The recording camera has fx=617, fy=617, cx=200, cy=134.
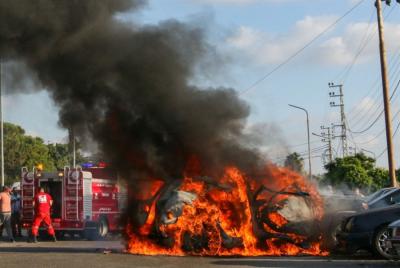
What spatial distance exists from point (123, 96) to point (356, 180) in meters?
29.2

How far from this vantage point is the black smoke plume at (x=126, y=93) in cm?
1288

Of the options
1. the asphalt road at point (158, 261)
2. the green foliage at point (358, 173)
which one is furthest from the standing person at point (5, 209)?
the green foliage at point (358, 173)

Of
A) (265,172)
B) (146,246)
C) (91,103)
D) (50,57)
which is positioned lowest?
(146,246)

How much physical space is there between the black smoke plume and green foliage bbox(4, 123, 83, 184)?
44418 mm

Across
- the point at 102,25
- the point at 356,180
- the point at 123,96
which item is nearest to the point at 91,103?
the point at 123,96

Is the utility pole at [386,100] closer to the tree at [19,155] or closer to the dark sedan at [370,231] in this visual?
the dark sedan at [370,231]

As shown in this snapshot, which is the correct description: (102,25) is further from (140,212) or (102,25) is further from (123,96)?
(140,212)

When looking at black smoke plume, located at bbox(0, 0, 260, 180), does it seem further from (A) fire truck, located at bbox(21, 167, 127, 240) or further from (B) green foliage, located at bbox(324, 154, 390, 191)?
(B) green foliage, located at bbox(324, 154, 390, 191)

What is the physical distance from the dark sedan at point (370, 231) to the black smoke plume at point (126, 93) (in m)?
2.45

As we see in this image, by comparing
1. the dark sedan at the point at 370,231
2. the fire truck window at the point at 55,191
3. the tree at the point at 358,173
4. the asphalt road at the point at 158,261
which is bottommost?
the asphalt road at the point at 158,261

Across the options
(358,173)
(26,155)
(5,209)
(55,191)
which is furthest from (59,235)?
(26,155)

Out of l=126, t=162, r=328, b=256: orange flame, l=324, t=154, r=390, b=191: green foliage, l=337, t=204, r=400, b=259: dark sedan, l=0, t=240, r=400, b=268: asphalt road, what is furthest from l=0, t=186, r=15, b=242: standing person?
l=324, t=154, r=390, b=191: green foliage

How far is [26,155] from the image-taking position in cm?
6059

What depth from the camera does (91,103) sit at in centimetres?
1315
